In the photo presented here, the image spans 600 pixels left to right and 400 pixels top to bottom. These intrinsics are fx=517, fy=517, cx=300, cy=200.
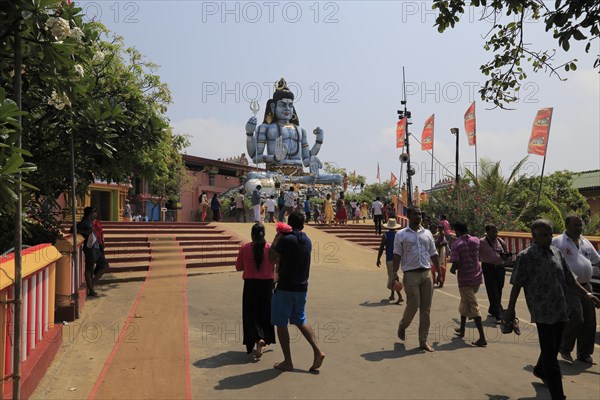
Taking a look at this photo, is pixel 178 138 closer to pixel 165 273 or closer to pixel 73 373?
pixel 165 273

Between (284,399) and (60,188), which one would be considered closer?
(284,399)

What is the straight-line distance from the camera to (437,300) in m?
9.63

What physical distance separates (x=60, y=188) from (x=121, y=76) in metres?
4.96

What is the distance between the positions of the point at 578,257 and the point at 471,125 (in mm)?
16158

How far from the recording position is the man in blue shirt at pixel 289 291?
5223 mm

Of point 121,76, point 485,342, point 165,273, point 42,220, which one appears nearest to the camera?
point 485,342

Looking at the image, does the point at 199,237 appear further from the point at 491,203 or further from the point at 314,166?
the point at 314,166

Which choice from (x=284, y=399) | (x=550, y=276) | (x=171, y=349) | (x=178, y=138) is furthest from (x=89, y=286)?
(x=178, y=138)

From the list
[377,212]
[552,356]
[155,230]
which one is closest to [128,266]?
[155,230]

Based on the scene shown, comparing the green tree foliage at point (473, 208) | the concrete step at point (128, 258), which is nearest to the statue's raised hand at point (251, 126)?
the green tree foliage at point (473, 208)

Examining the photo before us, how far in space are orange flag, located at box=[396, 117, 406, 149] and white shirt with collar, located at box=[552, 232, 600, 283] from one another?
62.8 feet

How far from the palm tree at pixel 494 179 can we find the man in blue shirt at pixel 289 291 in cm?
1703

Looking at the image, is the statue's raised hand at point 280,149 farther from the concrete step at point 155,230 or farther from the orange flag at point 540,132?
the orange flag at point 540,132

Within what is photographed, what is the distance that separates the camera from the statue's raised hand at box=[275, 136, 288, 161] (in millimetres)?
35875
